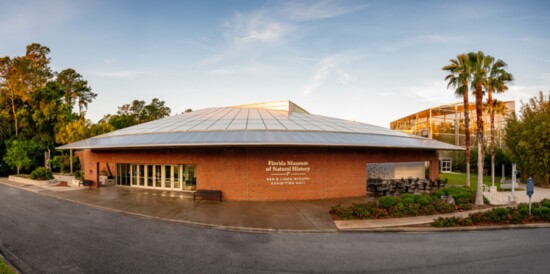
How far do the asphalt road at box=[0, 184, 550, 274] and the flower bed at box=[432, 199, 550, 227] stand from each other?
2.34 feet

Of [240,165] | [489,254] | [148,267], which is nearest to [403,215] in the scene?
[489,254]

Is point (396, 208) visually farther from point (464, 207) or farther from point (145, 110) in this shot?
point (145, 110)

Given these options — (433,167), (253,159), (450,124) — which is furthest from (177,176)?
(450,124)

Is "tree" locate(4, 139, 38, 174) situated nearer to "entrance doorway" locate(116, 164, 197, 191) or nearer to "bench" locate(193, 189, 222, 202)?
"entrance doorway" locate(116, 164, 197, 191)

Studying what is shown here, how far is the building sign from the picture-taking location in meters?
16.1

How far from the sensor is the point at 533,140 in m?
23.1

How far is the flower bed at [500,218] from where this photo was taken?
11.0 m

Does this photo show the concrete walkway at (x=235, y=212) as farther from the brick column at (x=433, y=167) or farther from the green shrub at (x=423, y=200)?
the brick column at (x=433, y=167)

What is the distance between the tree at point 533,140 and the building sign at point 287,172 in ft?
73.6

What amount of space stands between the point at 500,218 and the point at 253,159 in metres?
12.9

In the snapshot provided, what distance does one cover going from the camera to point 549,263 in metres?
7.53

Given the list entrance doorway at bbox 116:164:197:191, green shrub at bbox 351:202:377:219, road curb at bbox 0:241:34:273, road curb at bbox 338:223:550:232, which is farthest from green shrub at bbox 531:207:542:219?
road curb at bbox 0:241:34:273

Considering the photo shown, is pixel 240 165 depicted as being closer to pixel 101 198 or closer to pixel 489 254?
pixel 101 198

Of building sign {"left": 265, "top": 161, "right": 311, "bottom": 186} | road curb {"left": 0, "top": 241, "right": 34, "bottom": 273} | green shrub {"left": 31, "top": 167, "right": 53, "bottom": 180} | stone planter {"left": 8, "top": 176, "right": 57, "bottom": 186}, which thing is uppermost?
building sign {"left": 265, "top": 161, "right": 311, "bottom": 186}
